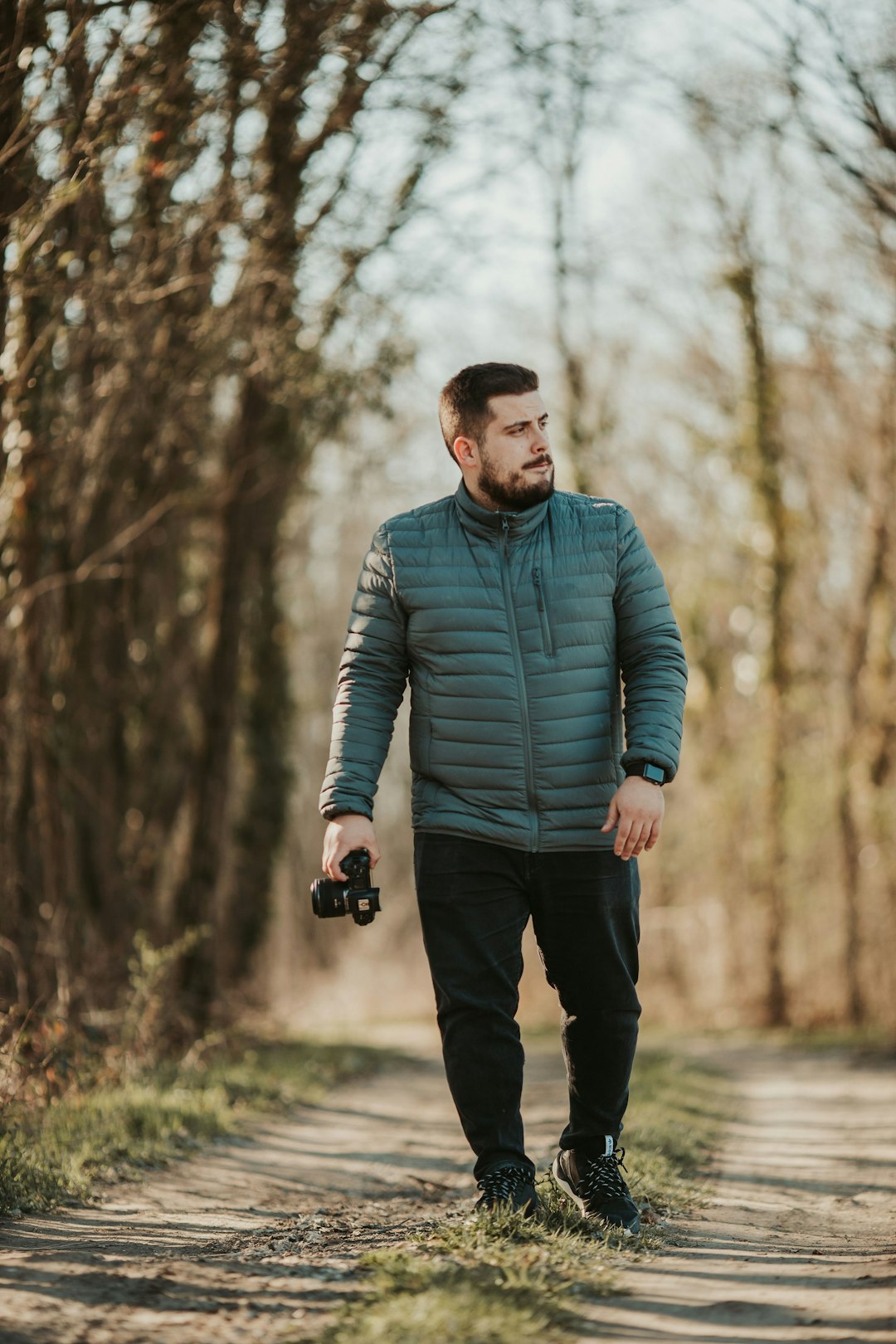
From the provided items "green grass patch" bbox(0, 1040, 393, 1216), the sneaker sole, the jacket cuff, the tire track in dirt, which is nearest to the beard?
the jacket cuff

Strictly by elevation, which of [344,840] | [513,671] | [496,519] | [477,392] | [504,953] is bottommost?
[504,953]

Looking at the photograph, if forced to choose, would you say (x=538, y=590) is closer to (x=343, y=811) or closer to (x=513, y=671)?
(x=513, y=671)

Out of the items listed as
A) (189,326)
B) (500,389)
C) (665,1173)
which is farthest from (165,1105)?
(189,326)

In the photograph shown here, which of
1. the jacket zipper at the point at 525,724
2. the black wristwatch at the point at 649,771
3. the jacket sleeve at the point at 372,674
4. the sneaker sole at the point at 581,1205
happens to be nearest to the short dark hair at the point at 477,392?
the jacket sleeve at the point at 372,674

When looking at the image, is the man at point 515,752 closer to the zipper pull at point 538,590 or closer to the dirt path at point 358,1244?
the zipper pull at point 538,590

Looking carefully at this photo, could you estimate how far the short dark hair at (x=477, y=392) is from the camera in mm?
3738

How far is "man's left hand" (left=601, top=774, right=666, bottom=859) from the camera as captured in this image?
347 cm

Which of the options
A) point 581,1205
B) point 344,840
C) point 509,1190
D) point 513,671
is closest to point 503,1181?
point 509,1190

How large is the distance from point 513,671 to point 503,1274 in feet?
4.69

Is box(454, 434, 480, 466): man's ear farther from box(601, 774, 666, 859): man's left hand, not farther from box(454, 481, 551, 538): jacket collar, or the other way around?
box(601, 774, 666, 859): man's left hand

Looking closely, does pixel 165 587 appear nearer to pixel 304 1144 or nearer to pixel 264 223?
pixel 264 223

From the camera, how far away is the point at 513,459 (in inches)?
145

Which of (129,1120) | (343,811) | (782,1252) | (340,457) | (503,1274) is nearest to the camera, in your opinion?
(503,1274)

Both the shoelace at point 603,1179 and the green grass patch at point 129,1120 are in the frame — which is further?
the green grass patch at point 129,1120
